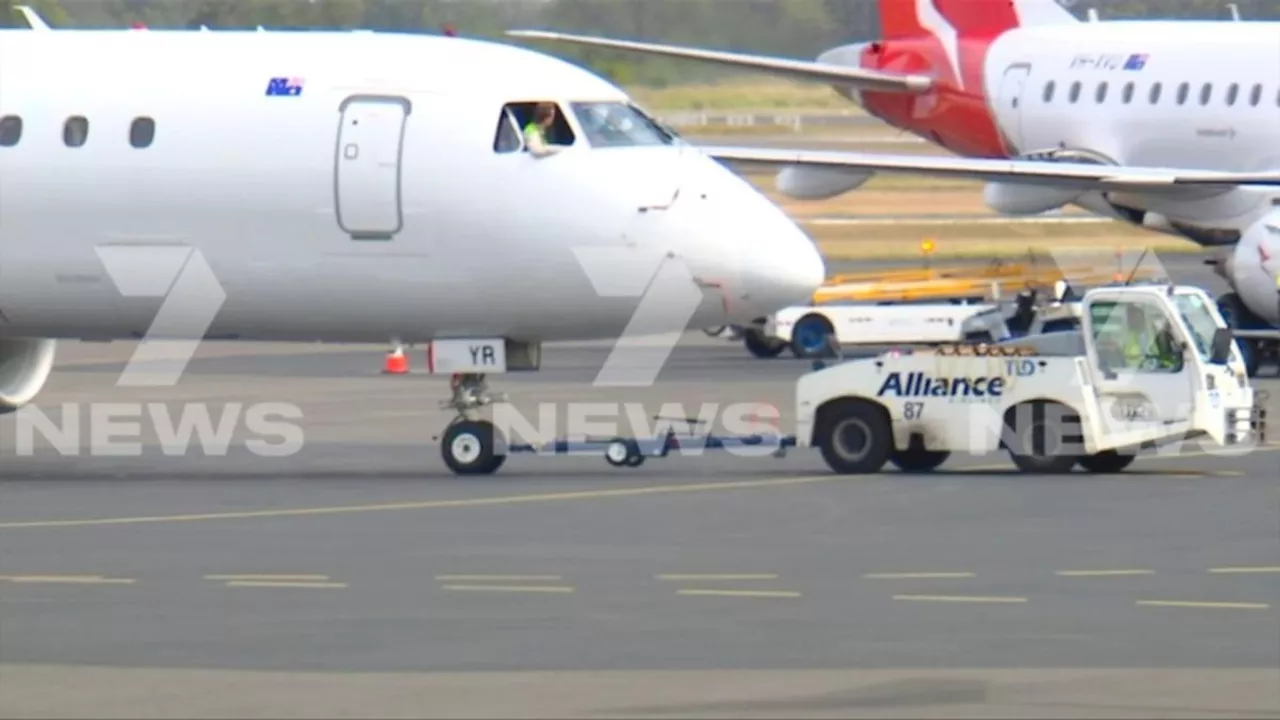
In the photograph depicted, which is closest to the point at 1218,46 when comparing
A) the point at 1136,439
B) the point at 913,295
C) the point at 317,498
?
the point at 913,295

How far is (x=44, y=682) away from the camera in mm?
11102

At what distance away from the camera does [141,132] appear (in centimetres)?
2077

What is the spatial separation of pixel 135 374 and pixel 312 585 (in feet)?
65.0

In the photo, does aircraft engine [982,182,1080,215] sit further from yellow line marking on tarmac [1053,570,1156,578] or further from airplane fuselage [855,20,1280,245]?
yellow line marking on tarmac [1053,570,1156,578]

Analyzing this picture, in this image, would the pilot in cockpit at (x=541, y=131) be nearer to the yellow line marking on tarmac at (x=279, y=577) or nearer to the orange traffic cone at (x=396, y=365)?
the yellow line marking on tarmac at (x=279, y=577)

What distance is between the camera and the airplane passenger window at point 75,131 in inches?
821

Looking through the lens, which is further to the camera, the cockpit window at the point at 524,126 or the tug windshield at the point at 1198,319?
the tug windshield at the point at 1198,319

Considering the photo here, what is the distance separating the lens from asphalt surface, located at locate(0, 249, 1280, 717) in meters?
10.8

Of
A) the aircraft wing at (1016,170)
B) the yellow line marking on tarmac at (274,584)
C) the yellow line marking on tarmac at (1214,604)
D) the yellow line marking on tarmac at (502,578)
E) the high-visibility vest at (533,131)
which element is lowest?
the yellow line marking on tarmac at (1214,604)

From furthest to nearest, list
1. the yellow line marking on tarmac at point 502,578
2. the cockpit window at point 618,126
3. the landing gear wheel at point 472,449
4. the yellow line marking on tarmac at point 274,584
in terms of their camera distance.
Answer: the landing gear wheel at point 472,449, the cockpit window at point 618,126, the yellow line marking on tarmac at point 502,578, the yellow line marking on tarmac at point 274,584

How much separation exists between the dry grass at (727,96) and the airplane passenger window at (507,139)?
86.6ft
